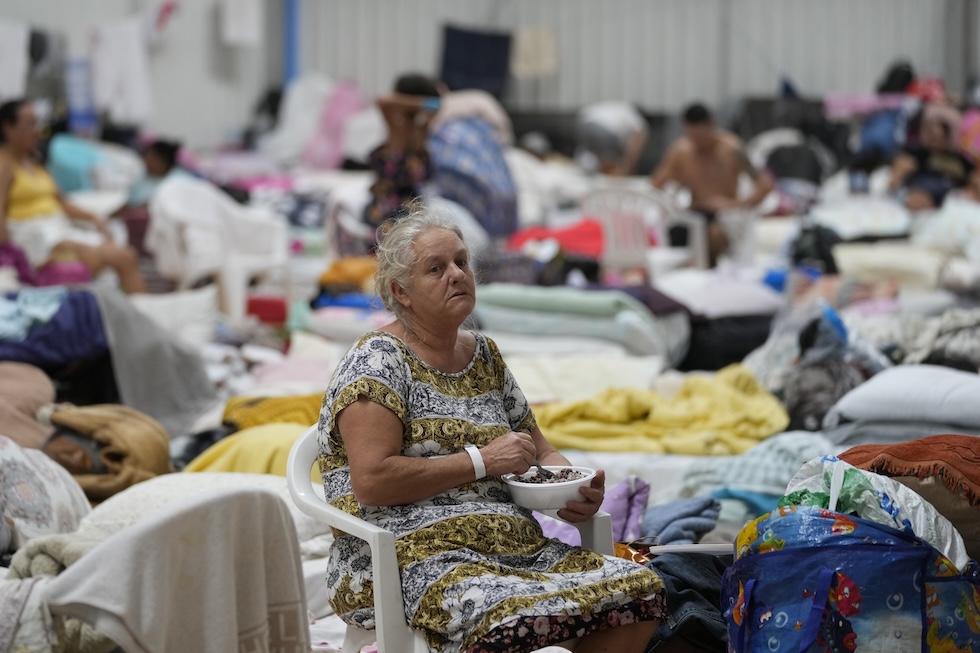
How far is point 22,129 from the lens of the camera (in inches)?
328

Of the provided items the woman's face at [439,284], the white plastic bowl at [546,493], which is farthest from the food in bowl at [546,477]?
the woman's face at [439,284]

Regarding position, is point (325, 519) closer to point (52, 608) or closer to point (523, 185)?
point (52, 608)

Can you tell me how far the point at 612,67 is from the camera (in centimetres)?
1526

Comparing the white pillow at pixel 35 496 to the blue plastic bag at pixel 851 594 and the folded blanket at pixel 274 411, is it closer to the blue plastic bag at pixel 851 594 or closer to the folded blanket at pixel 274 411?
the folded blanket at pixel 274 411

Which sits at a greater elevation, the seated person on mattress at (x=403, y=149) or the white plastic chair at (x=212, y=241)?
the seated person on mattress at (x=403, y=149)

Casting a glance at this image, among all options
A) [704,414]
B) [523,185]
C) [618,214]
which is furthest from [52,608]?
[523,185]

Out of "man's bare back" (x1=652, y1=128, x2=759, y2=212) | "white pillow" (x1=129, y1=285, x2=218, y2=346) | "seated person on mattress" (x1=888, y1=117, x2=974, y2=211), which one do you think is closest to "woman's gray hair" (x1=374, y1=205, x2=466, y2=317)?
"white pillow" (x1=129, y1=285, x2=218, y2=346)

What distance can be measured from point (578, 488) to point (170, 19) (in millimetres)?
11686

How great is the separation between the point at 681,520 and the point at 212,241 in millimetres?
5641

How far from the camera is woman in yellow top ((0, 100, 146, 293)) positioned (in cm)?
793

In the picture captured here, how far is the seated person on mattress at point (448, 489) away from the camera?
2.60 m

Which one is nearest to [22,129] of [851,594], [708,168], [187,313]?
[187,313]

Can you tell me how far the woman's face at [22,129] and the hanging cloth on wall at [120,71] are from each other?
3600mm

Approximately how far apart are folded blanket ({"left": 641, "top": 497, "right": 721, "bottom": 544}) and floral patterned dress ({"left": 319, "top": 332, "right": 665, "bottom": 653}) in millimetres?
752
